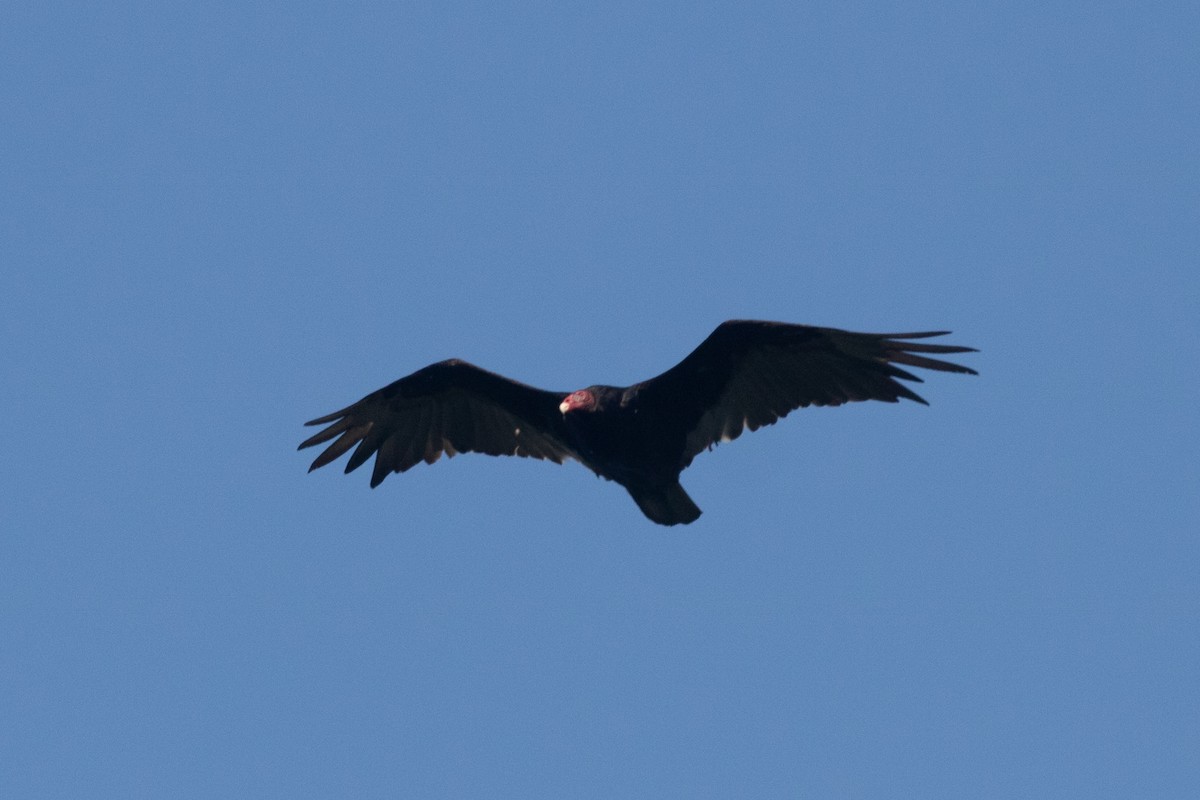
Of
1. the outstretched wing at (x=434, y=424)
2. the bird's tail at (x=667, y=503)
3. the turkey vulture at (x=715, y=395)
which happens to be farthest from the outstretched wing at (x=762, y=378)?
the outstretched wing at (x=434, y=424)

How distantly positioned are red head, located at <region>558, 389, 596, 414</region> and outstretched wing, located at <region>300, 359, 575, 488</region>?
1.48m

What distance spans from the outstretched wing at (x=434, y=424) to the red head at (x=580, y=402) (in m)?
1.48

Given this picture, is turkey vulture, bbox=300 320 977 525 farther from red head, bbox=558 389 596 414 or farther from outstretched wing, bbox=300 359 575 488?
outstretched wing, bbox=300 359 575 488

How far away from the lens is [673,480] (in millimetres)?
13039

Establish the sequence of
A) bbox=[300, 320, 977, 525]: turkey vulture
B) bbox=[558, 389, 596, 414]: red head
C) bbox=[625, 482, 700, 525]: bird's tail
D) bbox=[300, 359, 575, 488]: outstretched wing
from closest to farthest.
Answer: bbox=[300, 320, 977, 525]: turkey vulture
bbox=[558, 389, 596, 414]: red head
bbox=[625, 482, 700, 525]: bird's tail
bbox=[300, 359, 575, 488]: outstretched wing

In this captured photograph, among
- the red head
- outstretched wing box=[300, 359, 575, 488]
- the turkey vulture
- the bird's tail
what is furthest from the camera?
outstretched wing box=[300, 359, 575, 488]

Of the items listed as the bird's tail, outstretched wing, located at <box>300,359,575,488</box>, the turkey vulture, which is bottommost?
the bird's tail

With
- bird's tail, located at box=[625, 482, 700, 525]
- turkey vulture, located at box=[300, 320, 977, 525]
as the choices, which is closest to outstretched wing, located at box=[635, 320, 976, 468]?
turkey vulture, located at box=[300, 320, 977, 525]

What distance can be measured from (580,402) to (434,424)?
8.15 feet

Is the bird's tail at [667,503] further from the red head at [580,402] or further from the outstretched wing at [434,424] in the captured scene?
the outstretched wing at [434,424]

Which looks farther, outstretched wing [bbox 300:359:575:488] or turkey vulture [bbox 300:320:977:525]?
outstretched wing [bbox 300:359:575:488]

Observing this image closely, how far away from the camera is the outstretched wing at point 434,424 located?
47.2 ft

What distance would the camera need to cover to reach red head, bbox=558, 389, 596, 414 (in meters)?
12.7

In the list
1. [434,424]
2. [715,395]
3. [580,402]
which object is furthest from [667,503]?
[434,424]
